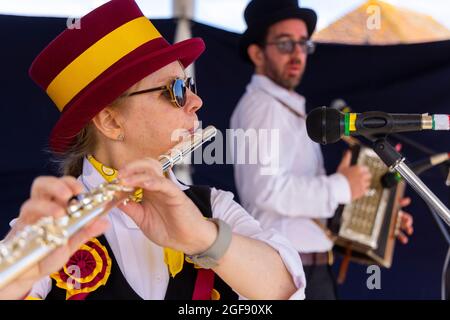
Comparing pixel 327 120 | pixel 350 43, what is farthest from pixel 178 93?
pixel 350 43

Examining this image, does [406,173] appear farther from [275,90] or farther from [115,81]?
[275,90]

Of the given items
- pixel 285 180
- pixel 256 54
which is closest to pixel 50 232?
pixel 285 180

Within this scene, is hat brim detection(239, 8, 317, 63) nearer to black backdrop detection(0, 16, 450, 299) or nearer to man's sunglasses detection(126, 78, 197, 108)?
black backdrop detection(0, 16, 450, 299)

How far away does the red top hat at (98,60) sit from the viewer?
1.66 metres

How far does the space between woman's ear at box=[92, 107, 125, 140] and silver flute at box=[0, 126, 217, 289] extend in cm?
48

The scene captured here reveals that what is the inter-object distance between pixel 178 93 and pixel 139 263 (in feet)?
1.40

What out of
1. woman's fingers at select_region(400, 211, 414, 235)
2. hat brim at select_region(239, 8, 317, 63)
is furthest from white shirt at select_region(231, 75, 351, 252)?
woman's fingers at select_region(400, 211, 414, 235)

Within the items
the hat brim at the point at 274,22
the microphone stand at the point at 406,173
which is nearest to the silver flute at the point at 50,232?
the microphone stand at the point at 406,173

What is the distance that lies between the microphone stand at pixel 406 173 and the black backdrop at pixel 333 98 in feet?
4.53

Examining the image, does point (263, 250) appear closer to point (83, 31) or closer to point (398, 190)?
point (83, 31)

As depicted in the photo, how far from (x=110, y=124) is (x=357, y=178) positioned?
1538 mm

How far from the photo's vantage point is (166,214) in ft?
4.71

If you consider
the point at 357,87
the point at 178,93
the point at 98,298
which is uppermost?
the point at 357,87
